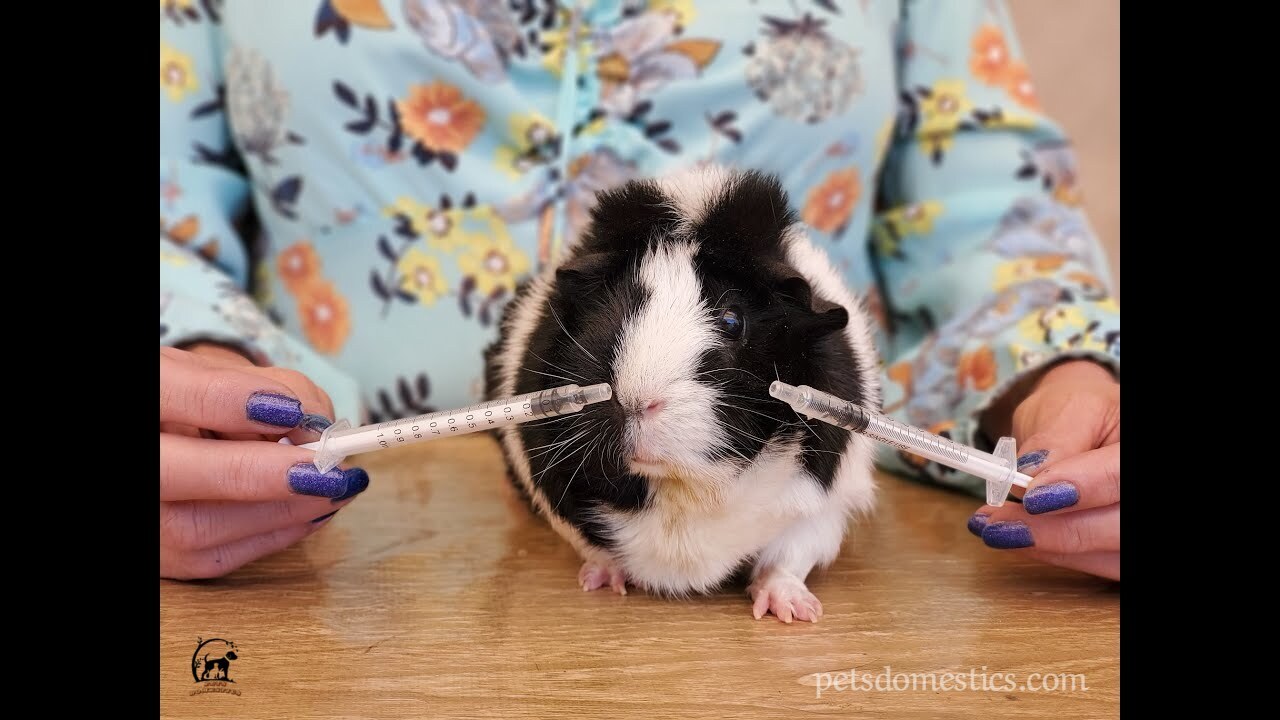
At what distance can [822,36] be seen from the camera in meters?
1.63

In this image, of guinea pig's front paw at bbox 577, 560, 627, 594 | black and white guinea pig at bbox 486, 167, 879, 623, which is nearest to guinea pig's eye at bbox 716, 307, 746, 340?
black and white guinea pig at bbox 486, 167, 879, 623

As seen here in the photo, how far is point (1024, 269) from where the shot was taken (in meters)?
1.58

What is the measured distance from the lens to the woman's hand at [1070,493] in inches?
37.9

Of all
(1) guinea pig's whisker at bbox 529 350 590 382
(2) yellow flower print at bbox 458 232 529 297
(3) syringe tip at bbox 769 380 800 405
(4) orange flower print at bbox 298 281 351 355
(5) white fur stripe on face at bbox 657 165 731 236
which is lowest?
(4) orange flower print at bbox 298 281 351 355

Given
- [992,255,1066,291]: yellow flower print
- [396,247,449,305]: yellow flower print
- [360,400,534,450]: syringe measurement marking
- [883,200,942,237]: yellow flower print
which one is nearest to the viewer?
[360,400,534,450]: syringe measurement marking

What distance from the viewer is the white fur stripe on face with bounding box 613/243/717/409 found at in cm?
82

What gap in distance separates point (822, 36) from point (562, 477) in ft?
3.50

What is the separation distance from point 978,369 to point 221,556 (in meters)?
1.15

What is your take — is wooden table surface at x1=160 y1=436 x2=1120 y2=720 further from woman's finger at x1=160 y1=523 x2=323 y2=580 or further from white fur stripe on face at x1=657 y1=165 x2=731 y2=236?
white fur stripe on face at x1=657 y1=165 x2=731 y2=236

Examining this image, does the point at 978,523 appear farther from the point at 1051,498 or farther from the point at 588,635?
the point at 588,635

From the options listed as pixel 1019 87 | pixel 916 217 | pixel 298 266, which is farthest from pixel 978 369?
pixel 298 266

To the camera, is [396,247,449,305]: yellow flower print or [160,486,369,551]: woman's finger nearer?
[160,486,369,551]: woman's finger
